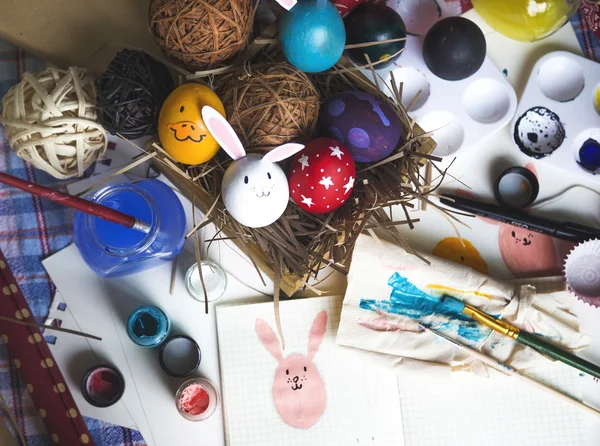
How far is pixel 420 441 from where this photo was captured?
85 centimetres

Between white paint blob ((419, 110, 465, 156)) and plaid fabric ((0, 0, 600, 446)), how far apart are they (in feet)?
0.62

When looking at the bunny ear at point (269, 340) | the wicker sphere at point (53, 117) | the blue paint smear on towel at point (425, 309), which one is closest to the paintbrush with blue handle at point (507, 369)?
the blue paint smear on towel at point (425, 309)

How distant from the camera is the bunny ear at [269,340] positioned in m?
0.86

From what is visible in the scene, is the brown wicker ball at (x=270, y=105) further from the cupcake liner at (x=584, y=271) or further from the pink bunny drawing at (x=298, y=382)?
the cupcake liner at (x=584, y=271)

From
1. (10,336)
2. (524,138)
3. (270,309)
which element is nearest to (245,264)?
(270,309)

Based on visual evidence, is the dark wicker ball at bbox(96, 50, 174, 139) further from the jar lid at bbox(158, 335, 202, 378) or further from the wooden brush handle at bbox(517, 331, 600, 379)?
the wooden brush handle at bbox(517, 331, 600, 379)

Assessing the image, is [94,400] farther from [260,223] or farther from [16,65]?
[16,65]

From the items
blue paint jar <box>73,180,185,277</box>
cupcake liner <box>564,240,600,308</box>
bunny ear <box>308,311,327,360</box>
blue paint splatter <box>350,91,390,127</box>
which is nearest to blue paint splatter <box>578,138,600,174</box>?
cupcake liner <box>564,240,600,308</box>

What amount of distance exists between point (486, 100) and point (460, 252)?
9.8 inches

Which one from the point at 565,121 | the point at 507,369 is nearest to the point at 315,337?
the point at 507,369

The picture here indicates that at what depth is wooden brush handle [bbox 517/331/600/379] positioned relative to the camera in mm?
828

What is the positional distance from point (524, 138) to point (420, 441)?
51 cm

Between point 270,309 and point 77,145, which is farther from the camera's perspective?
point 270,309

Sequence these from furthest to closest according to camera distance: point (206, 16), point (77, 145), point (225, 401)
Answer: point (225, 401) < point (77, 145) < point (206, 16)
